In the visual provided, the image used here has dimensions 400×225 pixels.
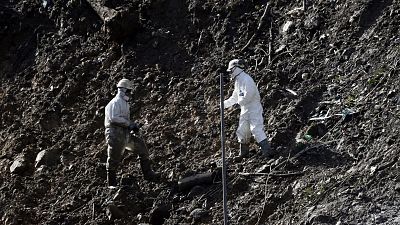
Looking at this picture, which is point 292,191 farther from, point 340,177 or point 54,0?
point 54,0

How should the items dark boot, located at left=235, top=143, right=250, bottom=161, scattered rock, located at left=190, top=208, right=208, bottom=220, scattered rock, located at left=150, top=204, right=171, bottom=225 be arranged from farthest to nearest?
1. dark boot, located at left=235, top=143, right=250, bottom=161
2. scattered rock, located at left=150, top=204, right=171, bottom=225
3. scattered rock, located at left=190, top=208, right=208, bottom=220

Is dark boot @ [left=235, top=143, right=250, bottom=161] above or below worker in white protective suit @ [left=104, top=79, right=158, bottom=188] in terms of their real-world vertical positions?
below

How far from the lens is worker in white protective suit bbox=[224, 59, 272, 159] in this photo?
12.4 meters

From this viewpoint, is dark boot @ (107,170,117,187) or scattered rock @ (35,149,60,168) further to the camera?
scattered rock @ (35,149,60,168)

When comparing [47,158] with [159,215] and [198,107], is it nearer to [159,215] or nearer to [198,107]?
[198,107]

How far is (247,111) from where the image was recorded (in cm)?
1247

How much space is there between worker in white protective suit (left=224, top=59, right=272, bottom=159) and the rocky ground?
0.23 meters

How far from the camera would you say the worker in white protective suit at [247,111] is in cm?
1238

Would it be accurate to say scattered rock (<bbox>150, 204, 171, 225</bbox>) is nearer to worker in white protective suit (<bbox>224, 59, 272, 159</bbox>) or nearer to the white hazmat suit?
worker in white protective suit (<bbox>224, 59, 272, 159</bbox>)

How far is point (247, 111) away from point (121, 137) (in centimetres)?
180

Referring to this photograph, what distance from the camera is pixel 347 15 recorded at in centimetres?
1437

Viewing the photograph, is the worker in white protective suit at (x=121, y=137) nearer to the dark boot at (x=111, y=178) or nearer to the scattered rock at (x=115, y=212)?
the dark boot at (x=111, y=178)

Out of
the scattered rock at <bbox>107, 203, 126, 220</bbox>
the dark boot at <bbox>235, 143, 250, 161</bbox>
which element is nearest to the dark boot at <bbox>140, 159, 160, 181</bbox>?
the scattered rock at <bbox>107, 203, 126, 220</bbox>

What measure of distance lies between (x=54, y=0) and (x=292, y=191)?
789 centimetres
